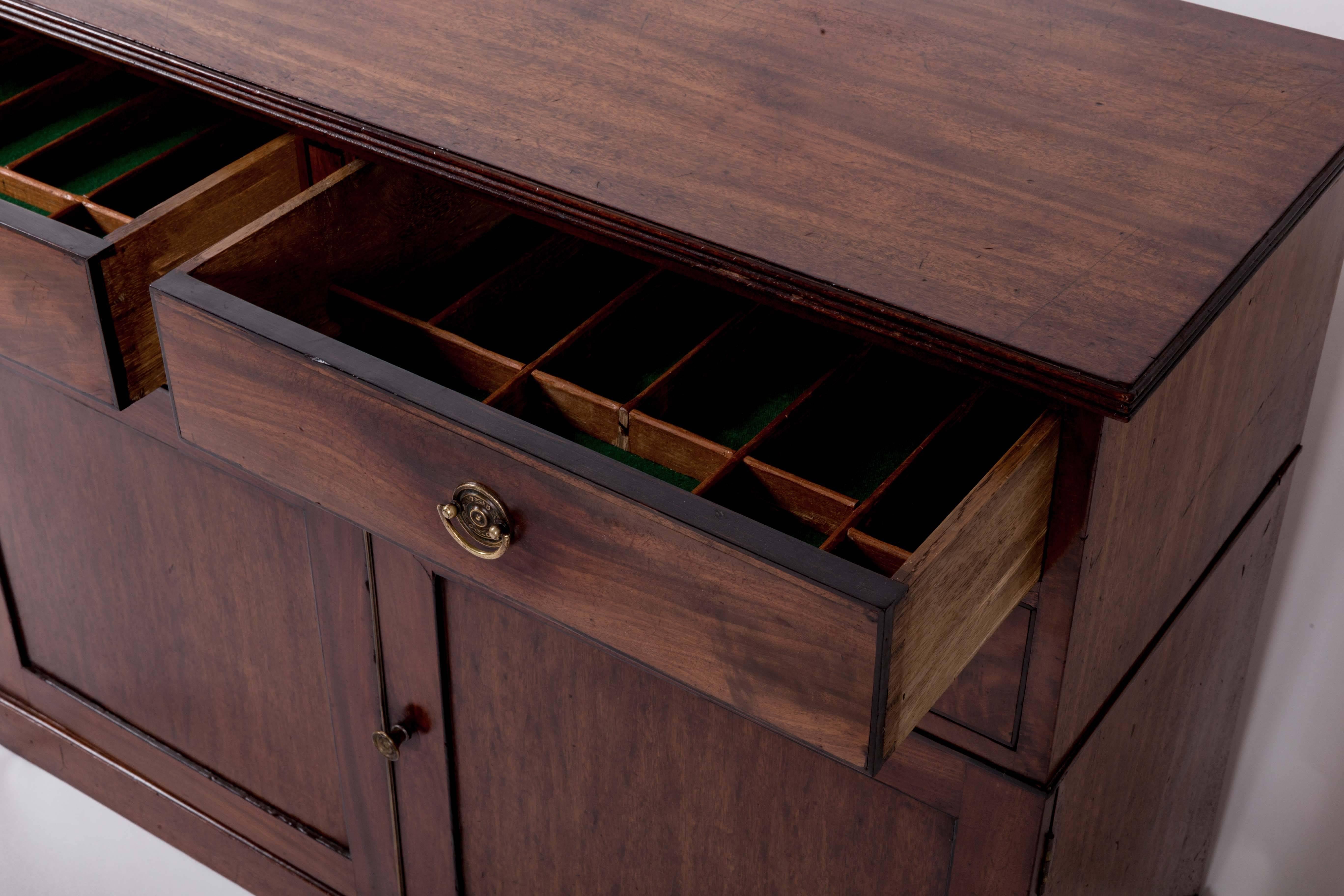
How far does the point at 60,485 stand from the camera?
1161 mm

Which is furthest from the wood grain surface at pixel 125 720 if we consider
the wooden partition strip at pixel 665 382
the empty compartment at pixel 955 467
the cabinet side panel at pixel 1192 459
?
the cabinet side panel at pixel 1192 459

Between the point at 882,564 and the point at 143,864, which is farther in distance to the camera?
the point at 143,864

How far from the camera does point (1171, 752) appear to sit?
3.50 ft

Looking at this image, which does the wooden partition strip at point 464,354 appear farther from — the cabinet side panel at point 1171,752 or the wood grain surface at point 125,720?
the cabinet side panel at point 1171,752

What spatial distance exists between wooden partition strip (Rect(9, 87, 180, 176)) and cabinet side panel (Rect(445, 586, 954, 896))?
42 centimetres

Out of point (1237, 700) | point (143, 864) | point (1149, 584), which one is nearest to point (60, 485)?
point (143, 864)

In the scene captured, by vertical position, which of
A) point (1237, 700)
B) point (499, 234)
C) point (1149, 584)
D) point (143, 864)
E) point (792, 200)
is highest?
point (792, 200)

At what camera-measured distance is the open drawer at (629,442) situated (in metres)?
0.65

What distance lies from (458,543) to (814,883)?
1.13 feet

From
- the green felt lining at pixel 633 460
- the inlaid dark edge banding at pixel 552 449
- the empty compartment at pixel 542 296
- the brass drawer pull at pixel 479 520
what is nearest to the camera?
the inlaid dark edge banding at pixel 552 449

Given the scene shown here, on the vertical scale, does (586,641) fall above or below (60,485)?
above

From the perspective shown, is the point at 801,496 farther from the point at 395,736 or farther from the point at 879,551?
the point at 395,736

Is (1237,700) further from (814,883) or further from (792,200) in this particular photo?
(792,200)

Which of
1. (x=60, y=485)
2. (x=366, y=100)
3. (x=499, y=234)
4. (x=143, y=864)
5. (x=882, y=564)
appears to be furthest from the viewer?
(x=143, y=864)
